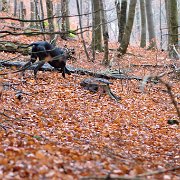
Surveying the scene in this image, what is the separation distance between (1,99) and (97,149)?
3.88m

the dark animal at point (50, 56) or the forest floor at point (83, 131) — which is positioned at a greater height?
the dark animal at point (50, 56)

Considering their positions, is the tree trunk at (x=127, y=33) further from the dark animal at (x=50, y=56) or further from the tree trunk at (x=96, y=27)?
the dark animal at (x=50, y=56)

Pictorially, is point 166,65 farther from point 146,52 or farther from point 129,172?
point 129,172

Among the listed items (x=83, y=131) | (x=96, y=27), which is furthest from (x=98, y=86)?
(x=96, y=27)

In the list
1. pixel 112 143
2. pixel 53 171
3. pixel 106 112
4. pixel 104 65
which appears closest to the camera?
pixel 53 171

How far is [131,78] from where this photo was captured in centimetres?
1471

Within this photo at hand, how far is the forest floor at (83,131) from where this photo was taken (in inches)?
204

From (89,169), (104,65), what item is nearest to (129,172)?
(89,169)

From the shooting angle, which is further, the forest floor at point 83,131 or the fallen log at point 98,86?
the fallen log at point 98,86

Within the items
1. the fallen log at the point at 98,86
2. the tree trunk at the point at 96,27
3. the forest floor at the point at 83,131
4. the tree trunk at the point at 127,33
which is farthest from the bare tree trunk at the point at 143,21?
the fallen log at the point at 98,86

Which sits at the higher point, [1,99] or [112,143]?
[1,99]

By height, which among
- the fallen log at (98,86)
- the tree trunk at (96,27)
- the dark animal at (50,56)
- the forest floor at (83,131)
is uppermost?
the tree trunk at (96,27)

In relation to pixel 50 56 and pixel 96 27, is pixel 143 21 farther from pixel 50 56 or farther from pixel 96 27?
pixel 50 56

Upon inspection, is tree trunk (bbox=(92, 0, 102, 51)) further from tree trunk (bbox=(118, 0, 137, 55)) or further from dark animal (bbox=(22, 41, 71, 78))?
dark animal (bbox=(22, 41, 71, 78))
